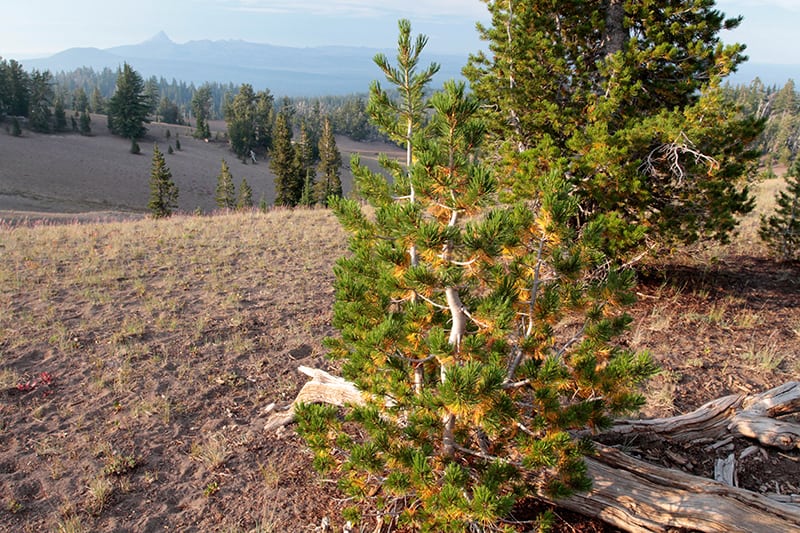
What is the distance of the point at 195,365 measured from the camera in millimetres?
6438

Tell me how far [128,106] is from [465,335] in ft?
285

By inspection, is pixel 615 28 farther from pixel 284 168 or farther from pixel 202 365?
pixel 284 168

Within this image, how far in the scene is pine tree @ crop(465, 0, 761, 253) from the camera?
611 centimetres

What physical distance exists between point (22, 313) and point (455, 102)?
28.5 feet

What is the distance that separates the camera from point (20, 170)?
2060 inches

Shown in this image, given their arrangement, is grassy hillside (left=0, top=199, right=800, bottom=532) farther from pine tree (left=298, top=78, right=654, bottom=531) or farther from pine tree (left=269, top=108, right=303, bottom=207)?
pine tree (left=269, top=108, right=303, bottom=207)

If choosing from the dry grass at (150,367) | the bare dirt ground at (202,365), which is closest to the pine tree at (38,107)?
the bare dirt ground at (202,365)

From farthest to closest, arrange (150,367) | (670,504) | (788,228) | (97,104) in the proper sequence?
(97,104) → (788,228) → (150,367) → (670,504)

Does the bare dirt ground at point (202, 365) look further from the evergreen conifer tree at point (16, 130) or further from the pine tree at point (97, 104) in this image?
the pine tree at point (97, 104)

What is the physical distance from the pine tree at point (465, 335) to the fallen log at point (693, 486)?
0.63m

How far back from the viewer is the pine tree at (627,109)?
611 cm

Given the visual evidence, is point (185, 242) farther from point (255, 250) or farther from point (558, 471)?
point (558, 471)

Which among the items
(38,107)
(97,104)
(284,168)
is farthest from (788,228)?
(97,104)

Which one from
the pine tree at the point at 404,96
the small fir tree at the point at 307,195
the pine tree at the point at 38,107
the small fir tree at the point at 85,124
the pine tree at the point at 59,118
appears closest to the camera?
the pine tree at the point at 404,96
